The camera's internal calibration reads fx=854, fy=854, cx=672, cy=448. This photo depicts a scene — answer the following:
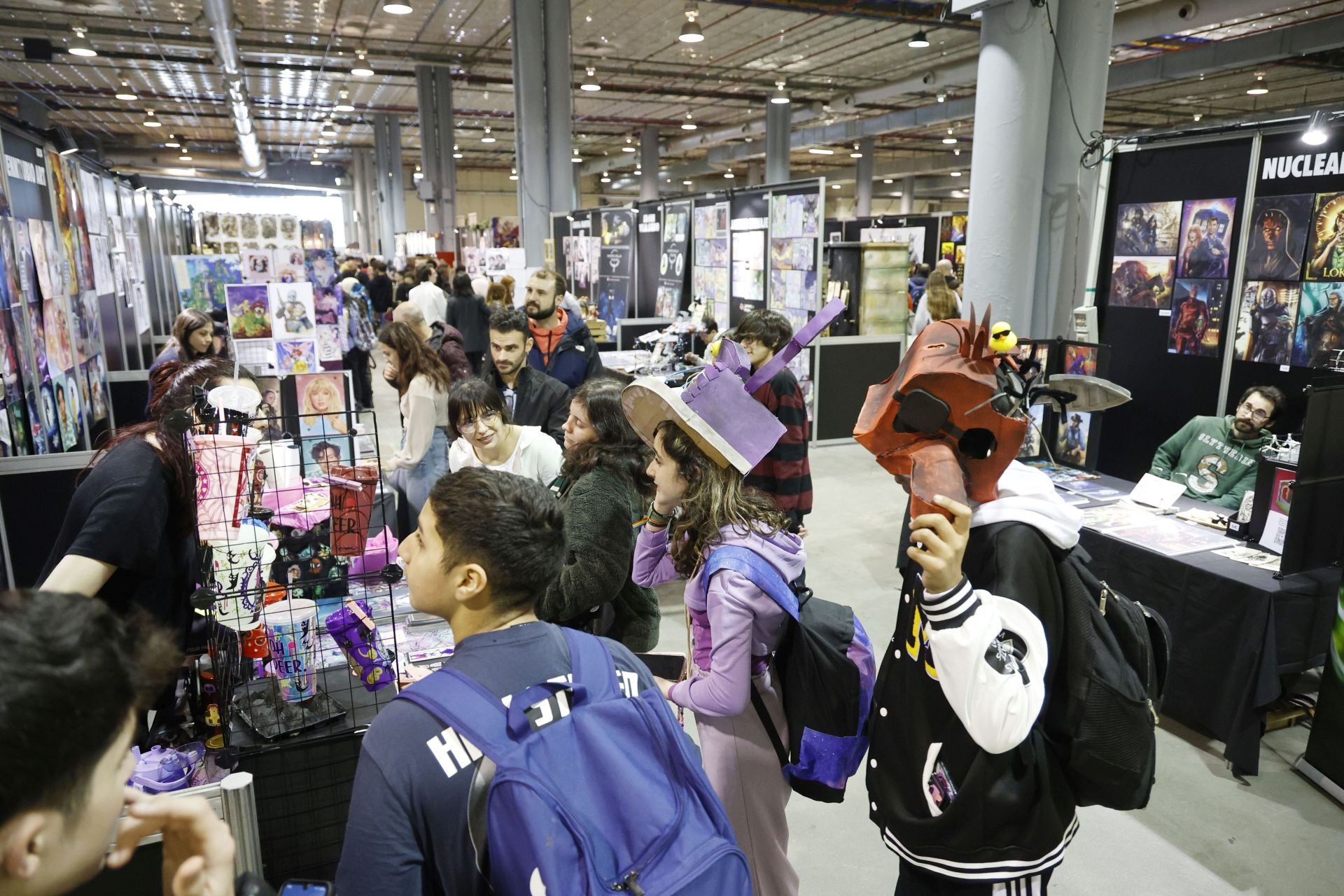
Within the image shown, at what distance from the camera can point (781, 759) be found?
1.89 m

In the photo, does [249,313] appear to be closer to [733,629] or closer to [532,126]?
[733,629]

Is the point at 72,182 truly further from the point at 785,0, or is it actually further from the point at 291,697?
the point at 785,0

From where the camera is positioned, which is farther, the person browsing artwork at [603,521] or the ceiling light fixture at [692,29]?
the ceiling light fixture at [692,29]

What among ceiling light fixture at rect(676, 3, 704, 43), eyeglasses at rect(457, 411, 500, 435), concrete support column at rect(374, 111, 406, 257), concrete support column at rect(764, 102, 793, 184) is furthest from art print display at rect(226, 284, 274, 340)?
concrete support column at rect(374, 111, 406, 257)

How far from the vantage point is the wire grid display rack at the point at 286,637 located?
1740 mm

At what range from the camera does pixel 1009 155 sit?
518cm

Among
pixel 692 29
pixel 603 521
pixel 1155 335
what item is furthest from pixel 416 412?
pixel 692 29

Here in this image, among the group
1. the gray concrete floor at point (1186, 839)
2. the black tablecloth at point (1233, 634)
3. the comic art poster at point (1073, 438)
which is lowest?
the gray concrete floor at point (1186, 839)

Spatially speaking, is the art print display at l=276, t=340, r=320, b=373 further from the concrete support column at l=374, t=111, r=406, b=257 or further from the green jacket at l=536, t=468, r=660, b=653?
the concrete support column at l=374, t=111, r=406, b=257

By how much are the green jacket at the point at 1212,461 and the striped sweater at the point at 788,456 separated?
1814mm

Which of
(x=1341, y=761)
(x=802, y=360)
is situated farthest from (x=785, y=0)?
(x=1341, y=761)

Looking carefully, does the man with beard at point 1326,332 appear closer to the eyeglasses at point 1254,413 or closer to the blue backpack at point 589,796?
the eyeglasses at point 1254,413

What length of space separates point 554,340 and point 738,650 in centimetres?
351

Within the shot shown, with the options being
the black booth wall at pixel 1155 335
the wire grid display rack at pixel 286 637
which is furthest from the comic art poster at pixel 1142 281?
the wire grid display rack at pixel 286 637
